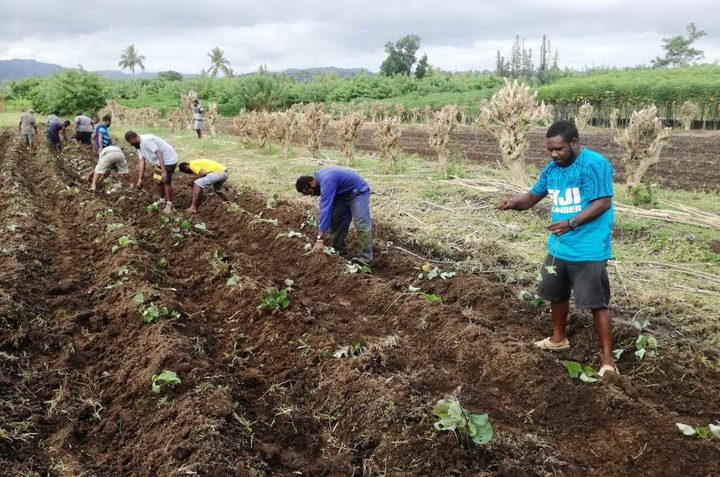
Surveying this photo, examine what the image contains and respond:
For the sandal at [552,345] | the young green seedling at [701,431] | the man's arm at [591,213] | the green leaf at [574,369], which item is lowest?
the young green seedling at [701,431]

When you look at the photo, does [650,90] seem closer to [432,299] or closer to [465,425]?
[432,299]

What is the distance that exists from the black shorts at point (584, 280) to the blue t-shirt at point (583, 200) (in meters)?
0.06

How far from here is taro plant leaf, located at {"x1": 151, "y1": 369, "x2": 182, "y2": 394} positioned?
13.6 feet

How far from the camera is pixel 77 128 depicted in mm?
17438

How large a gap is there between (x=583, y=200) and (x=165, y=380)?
347 cm

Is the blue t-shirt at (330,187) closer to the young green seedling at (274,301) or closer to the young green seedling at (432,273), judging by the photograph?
the young green seedling at (274,301)

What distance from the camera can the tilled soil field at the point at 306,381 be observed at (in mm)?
3518

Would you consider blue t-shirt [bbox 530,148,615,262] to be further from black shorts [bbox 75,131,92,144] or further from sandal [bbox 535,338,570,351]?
black shorts [bbox 75,131,92,144]

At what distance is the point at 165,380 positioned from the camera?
4223 mm

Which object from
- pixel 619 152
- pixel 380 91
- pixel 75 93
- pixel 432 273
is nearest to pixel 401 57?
pixel 380 91

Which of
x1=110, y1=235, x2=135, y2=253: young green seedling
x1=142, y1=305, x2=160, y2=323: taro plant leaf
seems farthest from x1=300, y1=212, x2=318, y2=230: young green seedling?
x1=142, y1=305, x2=160, y2=323: taro plant leaf

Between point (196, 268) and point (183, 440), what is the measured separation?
399 cm

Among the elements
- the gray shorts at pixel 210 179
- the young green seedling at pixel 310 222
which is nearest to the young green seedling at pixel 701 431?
the young green seedling at pixel 310 222

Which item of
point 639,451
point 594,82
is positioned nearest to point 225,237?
point 639,451
